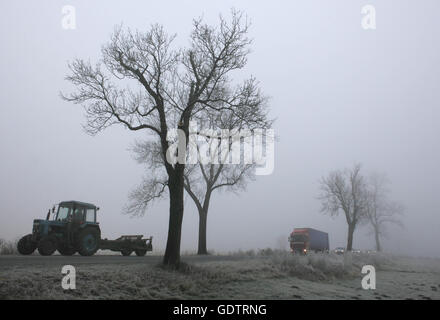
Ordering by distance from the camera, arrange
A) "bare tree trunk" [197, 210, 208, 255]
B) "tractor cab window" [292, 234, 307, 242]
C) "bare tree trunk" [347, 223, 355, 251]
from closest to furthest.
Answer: "bare tree trunk" [197, 210, 208, 255], "tractor cab window" [292, 234, 307, 242], "bare tree trunk" [347, 223, 355, 251]

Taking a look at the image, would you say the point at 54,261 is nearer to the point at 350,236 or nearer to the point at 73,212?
the point at 73,212

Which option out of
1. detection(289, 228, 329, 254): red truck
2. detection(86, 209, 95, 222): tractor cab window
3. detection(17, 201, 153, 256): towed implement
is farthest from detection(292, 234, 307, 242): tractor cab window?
detection(86, 209, 95, 222): tractor cab window

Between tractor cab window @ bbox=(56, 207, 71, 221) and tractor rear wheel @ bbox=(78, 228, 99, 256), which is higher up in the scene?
tractor cab window @ bbox=(56, 207, 71, 221)

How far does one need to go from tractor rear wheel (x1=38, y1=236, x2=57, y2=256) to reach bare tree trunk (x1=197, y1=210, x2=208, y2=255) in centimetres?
1477

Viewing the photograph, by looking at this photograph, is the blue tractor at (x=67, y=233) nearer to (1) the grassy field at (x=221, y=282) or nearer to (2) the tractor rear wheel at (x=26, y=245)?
(2) the tractor rear wheel at (x=26, y=245)

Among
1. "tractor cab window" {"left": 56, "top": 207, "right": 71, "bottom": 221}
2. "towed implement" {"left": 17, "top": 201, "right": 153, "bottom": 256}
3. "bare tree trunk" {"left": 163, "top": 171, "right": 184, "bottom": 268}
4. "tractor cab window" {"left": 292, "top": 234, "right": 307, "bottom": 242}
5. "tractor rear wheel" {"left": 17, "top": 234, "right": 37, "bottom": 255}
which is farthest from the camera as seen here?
"tractor cab window" {"left": 292, "top": 234, "right": 307, "bottom": 242}

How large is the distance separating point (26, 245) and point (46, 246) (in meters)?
2.49

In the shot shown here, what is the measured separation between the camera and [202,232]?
32.2 m

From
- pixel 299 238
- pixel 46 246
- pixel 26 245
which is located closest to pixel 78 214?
pixel 46 246

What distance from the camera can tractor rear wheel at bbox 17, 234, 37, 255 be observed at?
2019 cm

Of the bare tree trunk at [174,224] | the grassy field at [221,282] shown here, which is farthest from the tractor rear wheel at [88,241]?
the bare tree trunk at [174,224]

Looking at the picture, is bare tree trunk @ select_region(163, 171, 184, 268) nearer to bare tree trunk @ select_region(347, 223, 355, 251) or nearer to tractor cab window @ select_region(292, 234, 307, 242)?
tractor cab window @ select_region(292, 234, 307, 242)

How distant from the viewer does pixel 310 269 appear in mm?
19141
